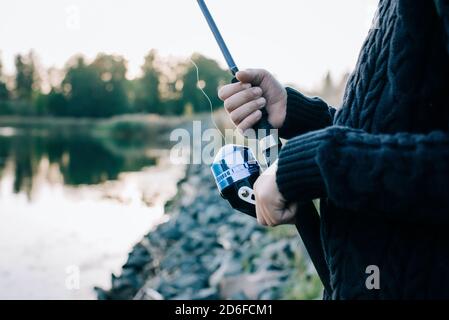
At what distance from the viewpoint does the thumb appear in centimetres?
172

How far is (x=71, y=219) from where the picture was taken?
10.4m

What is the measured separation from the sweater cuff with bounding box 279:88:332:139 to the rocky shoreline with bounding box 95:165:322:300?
2147 millimetres

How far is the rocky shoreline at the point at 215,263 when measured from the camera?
459 centimetres

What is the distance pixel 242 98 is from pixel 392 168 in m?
0.73

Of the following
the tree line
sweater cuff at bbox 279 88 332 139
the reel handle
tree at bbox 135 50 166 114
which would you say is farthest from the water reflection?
the tree line

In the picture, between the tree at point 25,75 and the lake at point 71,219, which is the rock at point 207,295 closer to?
the lake at point 71,219

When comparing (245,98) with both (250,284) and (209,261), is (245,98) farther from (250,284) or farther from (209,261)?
(209,261)

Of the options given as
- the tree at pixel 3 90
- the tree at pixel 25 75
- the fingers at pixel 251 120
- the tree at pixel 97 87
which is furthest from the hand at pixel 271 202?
the tree at pixel 25 75

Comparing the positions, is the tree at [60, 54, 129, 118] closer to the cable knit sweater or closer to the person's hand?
the person's hand

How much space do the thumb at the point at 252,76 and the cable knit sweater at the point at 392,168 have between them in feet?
1.63
